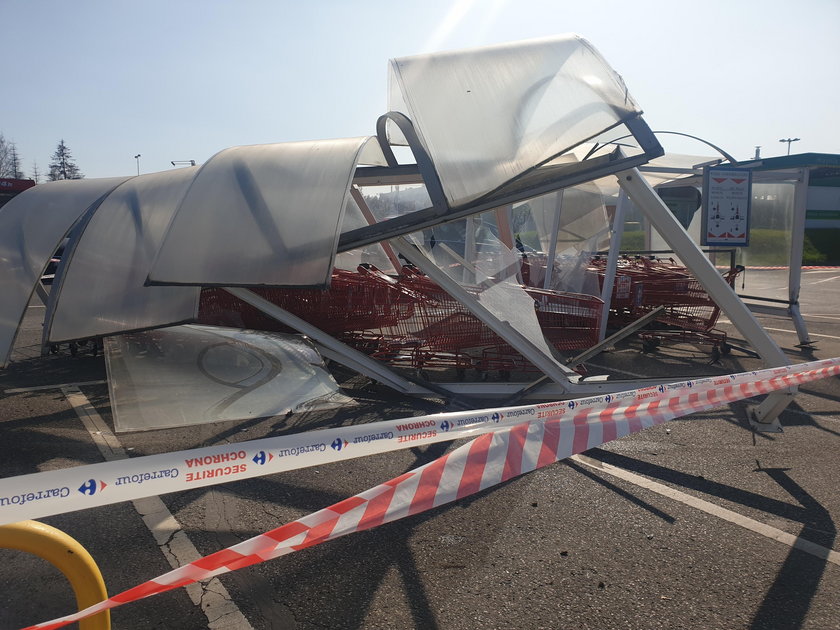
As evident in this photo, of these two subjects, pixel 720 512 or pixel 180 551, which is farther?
pixel 720 512

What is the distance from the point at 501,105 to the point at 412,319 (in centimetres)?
297

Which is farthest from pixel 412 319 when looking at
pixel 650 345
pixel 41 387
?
pixel 41 387

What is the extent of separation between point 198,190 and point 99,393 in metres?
2.98

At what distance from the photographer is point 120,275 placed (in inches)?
286

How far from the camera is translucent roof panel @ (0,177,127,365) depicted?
7535mm

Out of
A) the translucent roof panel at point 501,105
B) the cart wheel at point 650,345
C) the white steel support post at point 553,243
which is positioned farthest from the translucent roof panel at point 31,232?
the cart wheel at point 650,345

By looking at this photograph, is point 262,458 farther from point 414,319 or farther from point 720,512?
point 414,319

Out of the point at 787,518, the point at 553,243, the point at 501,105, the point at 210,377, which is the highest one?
the point at 501,105

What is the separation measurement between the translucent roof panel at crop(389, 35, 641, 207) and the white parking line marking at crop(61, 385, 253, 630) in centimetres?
318

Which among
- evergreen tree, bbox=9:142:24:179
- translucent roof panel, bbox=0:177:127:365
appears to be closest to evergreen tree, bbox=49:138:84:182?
evergreen tree, bbox=9:142:24:179

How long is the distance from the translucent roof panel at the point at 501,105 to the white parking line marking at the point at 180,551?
3180mm

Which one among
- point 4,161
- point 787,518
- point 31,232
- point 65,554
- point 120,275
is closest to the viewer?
point 65,554

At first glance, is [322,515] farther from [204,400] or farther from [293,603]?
[204,400]

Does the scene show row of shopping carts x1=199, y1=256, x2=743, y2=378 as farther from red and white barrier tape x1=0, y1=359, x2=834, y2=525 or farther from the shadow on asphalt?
red and white barrier tape x1=0, y1=359, x2=834, y2=525
